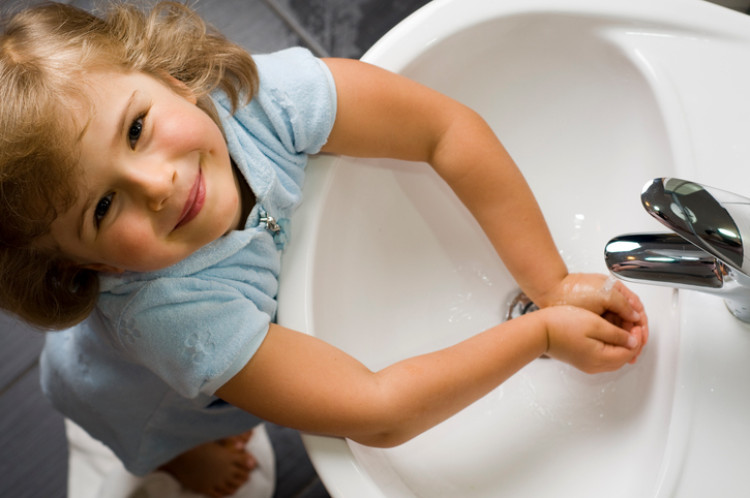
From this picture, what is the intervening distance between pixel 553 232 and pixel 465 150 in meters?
0.14

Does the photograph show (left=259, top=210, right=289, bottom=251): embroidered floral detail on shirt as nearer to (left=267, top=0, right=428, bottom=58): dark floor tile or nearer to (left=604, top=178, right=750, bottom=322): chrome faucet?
(left=604, top=178, right=750, bottom=322): chrome faucet

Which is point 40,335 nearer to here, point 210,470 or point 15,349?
point 15,349

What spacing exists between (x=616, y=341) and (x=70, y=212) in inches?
19.6

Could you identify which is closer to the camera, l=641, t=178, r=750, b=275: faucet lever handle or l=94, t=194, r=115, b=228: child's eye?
l=641, t=178, r=750, b=275: faucet lever handle

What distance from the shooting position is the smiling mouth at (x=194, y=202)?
62 centimetres

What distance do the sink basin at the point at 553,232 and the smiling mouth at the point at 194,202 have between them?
10 centimetres

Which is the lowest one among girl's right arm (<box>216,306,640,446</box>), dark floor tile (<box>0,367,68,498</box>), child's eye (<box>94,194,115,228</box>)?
dark floor tile (<box>0,367,68,498</box>)

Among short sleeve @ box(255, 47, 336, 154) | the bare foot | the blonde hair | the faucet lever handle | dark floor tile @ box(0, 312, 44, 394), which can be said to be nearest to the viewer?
the faucet lever handle

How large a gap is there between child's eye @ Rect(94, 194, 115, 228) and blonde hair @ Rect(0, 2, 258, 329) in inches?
0.9

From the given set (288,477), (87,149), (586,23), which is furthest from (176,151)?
(288,477)

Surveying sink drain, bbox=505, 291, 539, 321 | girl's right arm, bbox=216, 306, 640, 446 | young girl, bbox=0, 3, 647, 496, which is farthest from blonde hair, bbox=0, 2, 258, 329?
sink drain, bbox=505, 291, 539, 321

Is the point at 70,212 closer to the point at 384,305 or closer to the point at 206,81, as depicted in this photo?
the point at 206,81

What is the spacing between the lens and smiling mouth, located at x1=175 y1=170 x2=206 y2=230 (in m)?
0.62

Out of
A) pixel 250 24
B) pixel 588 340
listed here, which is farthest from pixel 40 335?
pixel 588 340
